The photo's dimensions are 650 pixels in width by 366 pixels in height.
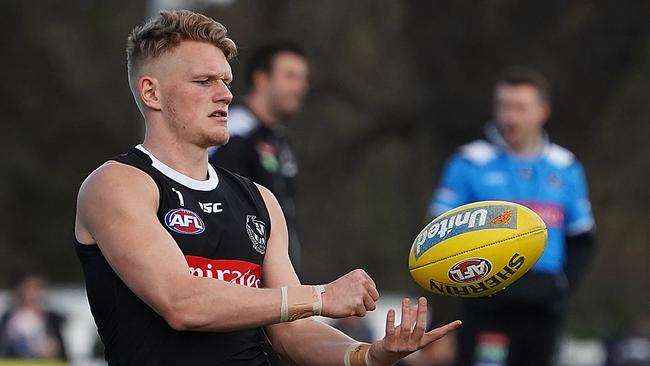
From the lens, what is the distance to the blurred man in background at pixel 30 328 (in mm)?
12656

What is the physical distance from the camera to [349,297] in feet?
13.6

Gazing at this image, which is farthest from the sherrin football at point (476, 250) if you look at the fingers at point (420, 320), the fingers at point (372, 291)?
the fingers at point (372, 291)

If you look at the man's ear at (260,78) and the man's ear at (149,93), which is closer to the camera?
the man's ear at (149,93)

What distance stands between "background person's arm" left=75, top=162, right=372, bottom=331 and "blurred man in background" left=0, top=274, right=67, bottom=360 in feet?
28.5

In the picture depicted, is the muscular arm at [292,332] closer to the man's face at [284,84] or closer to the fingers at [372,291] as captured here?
the fingers at [372,291]

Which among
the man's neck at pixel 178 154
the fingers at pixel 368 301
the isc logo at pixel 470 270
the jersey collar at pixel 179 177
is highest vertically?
the man's neck at pixel 178 154

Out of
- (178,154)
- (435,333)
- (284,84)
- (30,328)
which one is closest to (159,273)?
(178,154)

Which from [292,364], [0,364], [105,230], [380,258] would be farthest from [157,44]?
[380,258]

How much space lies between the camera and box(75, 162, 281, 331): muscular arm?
4.13 m

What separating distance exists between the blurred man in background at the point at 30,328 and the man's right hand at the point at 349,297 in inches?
351

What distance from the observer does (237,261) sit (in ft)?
14.7

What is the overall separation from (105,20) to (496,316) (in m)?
18.3

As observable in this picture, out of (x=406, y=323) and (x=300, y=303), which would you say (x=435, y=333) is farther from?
(x=300, y=303)

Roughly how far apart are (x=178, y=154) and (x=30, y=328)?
8.84 metres
